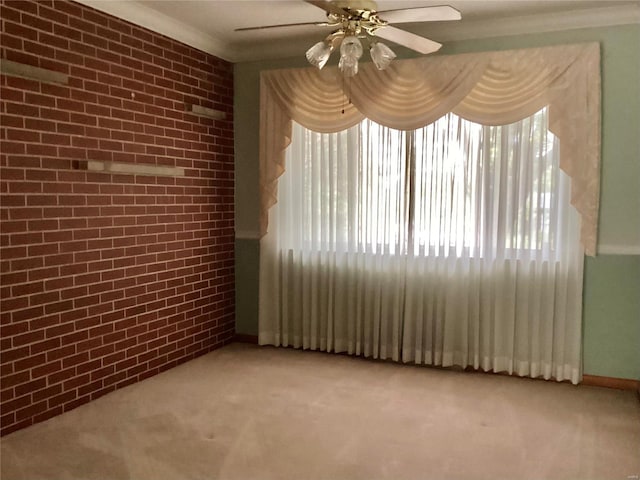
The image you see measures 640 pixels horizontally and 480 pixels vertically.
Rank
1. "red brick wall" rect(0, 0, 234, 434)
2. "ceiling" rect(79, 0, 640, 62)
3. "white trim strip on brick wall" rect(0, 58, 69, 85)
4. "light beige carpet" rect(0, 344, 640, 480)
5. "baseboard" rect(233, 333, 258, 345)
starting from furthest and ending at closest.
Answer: "baseboard" rect(233, 333, 258, 345), "ceiling" rect(79, 0, 640, 62), "red brick wall" rect(0, 0, 234, 434), "white trim strip on brick wall" rect(0, 58, 69, 85), "light beige carpet" rect(0, 344, 640, 480)

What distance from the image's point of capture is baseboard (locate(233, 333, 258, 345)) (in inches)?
185

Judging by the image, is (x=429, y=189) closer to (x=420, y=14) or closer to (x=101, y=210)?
(x=420, y=14)

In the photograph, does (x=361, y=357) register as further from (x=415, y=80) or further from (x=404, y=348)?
(x=415, y=80)

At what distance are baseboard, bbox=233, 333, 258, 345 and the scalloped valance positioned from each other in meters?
1.36

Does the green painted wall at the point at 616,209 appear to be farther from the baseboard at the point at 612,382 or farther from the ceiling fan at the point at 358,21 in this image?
the ceiling fan at the point at 358,21

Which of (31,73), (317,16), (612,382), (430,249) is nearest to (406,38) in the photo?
(317,16)

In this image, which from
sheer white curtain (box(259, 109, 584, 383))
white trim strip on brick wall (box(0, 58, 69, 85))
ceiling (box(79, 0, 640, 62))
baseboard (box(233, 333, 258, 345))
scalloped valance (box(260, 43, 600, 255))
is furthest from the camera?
baseboard (box(233, 333, 258, 345))

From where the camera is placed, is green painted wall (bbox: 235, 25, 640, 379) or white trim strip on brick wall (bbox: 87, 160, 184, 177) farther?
green painted wall (bbox: 235, 25, 640, 379)

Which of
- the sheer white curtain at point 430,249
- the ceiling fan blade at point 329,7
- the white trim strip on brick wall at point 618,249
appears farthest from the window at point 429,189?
the ceiling fan blade at point 329,7

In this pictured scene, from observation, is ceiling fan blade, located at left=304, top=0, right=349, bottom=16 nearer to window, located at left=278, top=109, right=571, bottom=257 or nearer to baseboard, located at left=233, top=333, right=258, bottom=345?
window, located at left=278, top=109, right=571, bottom=257

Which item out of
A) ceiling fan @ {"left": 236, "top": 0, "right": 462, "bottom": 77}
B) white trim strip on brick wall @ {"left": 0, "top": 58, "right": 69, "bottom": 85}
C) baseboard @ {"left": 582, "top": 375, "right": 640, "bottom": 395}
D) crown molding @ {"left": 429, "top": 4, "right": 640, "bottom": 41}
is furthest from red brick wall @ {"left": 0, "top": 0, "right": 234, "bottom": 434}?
baseboard @ {"left": 582, "top": 375, "right": 640, "bottom": 395}

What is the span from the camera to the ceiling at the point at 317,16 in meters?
3.40

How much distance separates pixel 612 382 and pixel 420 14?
264 cm

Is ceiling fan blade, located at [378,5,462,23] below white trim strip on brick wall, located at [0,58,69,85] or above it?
above
